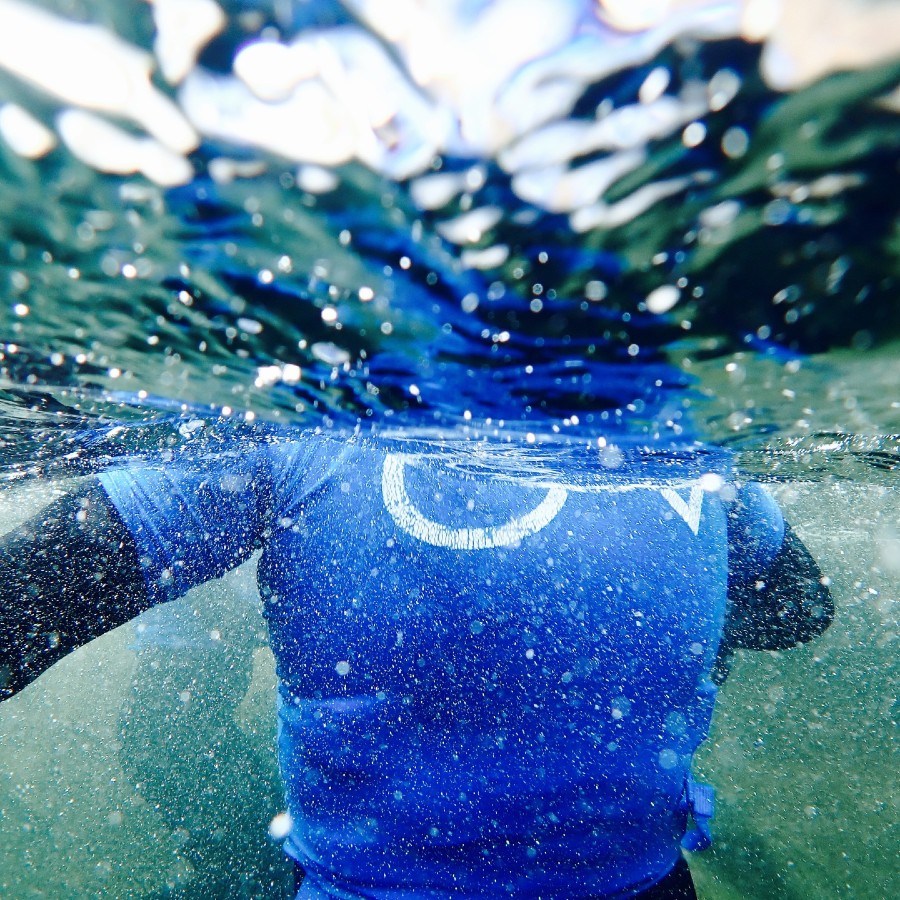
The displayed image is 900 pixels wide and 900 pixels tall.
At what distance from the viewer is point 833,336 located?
6.97 feet

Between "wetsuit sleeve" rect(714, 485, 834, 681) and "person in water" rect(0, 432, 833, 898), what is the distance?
3.52 feet

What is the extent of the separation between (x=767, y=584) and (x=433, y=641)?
11.5 ft

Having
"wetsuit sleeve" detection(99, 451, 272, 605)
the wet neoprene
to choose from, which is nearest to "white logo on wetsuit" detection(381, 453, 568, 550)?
"wetsuit sleeve" detection(99, 451, 272, 605)

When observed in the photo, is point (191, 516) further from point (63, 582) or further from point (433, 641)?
point (433, 641)

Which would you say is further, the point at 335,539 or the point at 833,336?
the point at 335,539

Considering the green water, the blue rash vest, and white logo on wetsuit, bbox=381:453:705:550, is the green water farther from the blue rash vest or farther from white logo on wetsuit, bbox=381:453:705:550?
white logo on wetsuit, bbox=381:453:705:550

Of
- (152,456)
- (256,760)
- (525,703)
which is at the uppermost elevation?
(152,456)

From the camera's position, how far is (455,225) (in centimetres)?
157

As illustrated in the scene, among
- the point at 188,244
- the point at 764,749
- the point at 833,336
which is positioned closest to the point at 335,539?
the point at 188,244

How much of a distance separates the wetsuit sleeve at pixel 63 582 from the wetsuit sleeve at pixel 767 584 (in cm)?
496

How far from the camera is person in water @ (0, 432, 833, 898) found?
3621mm

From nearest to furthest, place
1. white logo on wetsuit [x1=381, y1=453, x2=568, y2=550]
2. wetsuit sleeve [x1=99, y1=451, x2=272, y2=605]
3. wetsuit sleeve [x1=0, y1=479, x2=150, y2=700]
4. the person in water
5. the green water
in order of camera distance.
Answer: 1. wetsuit sleeve [x1=0, y1=479, x2=150, y2=700]
2. the person in water
3. wetsuit sleeve [x1=99, y1=451, x2=272, y2=605]
4. white logo on wetsuit [x1=381, y1=453, x2=568, y2=550]
5. the green water

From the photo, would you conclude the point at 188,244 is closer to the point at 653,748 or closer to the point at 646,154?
the point at 646,154

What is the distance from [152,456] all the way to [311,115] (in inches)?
194
